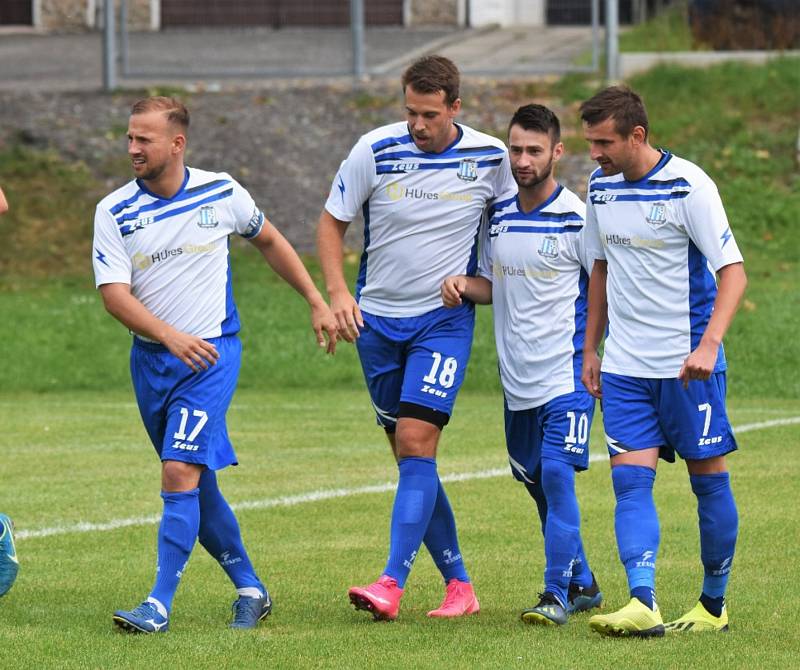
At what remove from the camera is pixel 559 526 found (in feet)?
24.7

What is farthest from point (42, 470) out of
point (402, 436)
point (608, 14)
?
point (608, 14)

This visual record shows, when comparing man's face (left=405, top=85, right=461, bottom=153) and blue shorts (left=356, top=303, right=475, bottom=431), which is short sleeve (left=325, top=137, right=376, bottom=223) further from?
blue shorts (left=356, top=303, right=475, bottom=431)

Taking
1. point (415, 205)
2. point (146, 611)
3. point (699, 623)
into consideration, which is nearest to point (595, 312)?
point (415, 205)

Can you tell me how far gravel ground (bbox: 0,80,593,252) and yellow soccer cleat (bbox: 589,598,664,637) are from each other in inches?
606

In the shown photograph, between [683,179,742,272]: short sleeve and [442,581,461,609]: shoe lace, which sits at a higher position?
[683,179,742,272]: short sleeve

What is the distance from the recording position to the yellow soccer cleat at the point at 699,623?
23.4ft

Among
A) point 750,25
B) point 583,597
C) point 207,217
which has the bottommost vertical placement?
point 583,597

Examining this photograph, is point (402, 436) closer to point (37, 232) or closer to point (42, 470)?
point (42, 470)

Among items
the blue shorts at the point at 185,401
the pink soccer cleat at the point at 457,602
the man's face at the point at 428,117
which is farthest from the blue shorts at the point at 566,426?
the blue shorts at the point at 185,401

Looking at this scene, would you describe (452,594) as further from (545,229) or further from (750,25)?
(750,25)

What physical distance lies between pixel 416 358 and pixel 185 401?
1085 millimetres

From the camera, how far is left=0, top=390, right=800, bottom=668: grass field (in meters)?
6.74

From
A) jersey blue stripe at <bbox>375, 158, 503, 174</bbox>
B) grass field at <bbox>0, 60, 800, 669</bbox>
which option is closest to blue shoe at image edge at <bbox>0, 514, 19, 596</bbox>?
grass field at <bbox>0, 60, 800, 669</bbox>

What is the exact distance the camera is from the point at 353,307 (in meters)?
7.65
